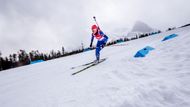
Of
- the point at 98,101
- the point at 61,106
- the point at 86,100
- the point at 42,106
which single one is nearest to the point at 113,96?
the point at 98,101

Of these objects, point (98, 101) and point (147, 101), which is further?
point (98, 101)

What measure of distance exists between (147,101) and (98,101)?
1.10 m

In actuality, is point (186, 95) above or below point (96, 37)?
below

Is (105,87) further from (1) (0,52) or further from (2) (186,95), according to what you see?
(1) (0,52)

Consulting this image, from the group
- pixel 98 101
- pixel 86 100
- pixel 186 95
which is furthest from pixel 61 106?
pixel 186 95

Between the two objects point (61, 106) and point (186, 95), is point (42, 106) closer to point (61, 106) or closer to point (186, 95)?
point (61, 106)

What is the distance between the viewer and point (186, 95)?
2973 mm

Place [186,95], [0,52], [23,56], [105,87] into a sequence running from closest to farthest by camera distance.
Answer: [186,95] → [105,87] → [0,52] → [23,56]

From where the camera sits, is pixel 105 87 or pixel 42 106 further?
pixel 105 87

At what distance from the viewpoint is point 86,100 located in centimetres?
376

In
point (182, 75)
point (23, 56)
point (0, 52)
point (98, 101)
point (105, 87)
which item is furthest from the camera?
point (23, 56)

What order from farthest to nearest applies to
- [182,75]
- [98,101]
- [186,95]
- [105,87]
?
[105,87] → [182,75] → [98,101] → [186,95]

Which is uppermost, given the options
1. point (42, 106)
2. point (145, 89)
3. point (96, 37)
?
point (96, 37)

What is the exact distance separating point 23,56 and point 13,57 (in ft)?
22.2
